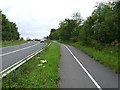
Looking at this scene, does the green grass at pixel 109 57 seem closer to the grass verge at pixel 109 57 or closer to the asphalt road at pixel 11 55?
the grass verge at pixel 109 57

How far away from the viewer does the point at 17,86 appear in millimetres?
11945

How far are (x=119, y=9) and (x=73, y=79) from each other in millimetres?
13672

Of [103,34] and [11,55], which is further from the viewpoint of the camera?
[103,34]

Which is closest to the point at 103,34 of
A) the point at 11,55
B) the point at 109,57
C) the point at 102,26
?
the point at 102,26

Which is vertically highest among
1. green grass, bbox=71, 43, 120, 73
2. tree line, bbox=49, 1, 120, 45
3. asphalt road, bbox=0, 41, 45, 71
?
tree line, bbox=49, 1, 120, 45

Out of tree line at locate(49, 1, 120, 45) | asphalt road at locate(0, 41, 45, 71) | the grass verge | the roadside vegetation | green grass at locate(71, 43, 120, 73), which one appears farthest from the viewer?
tree line at locate(49, 1, 120, 45)

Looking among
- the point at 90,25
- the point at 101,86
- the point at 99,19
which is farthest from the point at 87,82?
the point at 90,25

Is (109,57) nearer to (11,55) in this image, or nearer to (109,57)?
(109,57)

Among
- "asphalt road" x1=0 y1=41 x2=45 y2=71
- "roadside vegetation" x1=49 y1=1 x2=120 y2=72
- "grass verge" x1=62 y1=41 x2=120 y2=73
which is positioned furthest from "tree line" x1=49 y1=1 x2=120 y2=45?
"asphalt road" x1=0 y1=41 x2=45 y2=71

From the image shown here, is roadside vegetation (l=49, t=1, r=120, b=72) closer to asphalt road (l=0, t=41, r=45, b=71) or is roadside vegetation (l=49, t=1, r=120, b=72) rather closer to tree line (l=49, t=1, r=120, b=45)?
tree line (l=49, t=1, r=120, b=45)

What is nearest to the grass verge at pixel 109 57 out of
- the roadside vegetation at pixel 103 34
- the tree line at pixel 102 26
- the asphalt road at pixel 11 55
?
the roadside vegetation at pixel 103 34

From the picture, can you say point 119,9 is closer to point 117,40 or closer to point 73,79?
point 117,40

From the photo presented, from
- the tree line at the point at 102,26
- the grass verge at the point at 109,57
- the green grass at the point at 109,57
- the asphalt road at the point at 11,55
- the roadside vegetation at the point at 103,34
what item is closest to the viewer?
the grass verge at the point at 109,57

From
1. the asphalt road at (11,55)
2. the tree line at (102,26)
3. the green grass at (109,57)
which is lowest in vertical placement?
the asphalt road at (11,55)
